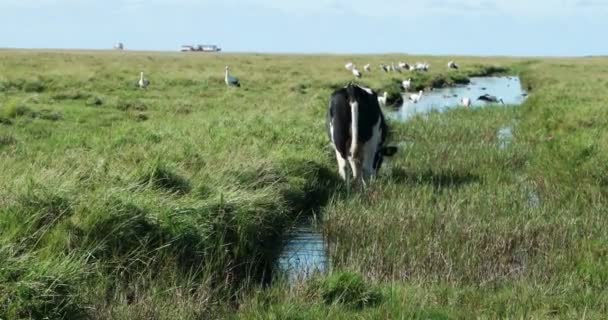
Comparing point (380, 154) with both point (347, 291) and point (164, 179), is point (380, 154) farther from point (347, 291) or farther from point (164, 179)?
point (347, 291)

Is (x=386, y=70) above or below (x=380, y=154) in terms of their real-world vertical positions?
below

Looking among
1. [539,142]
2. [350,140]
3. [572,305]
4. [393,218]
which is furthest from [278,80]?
[572,305]

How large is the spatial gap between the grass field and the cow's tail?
2.11ft

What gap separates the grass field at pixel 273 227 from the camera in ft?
21.3

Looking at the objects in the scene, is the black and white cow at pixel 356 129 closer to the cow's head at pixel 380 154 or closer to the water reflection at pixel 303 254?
the cow's head at pixel 380 154

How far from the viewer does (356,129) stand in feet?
38.5

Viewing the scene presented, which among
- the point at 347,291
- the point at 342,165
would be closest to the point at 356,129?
the point at 342,165

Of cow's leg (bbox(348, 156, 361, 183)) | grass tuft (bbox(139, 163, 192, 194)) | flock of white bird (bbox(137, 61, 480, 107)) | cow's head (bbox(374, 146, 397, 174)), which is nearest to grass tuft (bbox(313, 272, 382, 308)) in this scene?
grass tuft (bbox(139, 163, 192, 194))

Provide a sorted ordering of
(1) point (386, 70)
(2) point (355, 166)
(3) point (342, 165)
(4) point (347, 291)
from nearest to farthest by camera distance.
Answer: (4) point (347, 291), (2) point (355, 166), (3) point (342, 165), (1) point (386, 70)

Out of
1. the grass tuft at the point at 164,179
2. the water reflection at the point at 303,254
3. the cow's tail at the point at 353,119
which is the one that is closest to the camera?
the water reflection at the point at 303,254

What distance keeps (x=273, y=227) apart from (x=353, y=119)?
9.05 ft

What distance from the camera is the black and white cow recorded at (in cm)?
1189

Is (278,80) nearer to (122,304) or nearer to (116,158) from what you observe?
(116,158)

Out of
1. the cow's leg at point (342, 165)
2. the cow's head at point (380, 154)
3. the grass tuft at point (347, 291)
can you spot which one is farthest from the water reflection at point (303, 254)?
the cow's head at point (380, 154)
